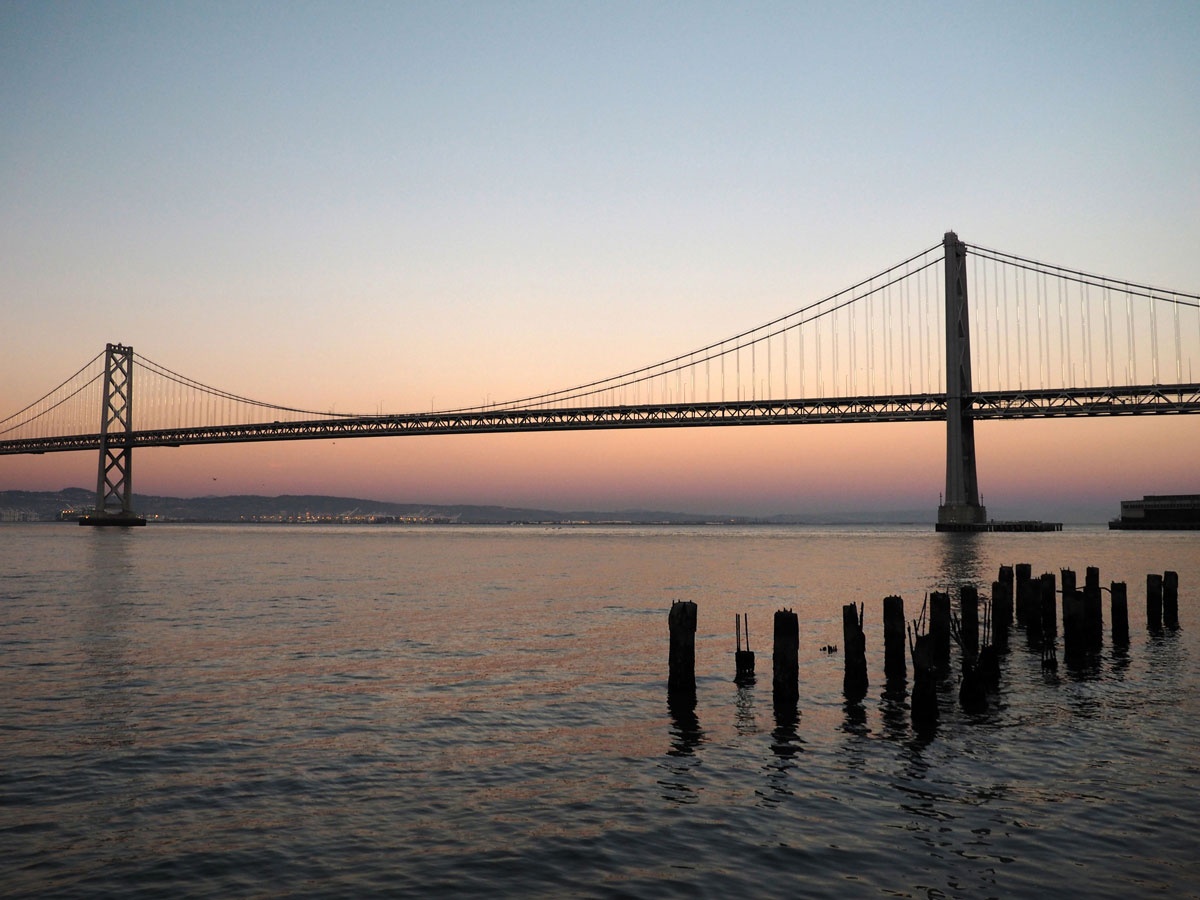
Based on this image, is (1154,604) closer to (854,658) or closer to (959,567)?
(854,658)

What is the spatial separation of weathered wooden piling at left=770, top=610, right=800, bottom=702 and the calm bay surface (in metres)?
0.26

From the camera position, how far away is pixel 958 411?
7169cm

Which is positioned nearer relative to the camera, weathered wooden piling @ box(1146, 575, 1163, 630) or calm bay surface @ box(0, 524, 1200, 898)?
calm bay surface @ box(0, 524, 1200, 898)

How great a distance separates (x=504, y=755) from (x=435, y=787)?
1.18 meters

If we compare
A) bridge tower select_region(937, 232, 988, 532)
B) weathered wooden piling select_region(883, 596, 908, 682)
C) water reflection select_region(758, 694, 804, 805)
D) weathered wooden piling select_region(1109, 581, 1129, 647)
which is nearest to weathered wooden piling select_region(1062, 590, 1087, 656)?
weathered wooden piling select_region(1109, 581, 1129, 647)

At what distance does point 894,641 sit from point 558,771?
19.4 feet

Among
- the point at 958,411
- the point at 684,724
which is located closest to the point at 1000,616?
the point at 684,724

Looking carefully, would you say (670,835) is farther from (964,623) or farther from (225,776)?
(964,623)

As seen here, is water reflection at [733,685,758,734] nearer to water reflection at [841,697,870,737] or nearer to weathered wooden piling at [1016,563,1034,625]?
water reflection at [841,697,870,737]

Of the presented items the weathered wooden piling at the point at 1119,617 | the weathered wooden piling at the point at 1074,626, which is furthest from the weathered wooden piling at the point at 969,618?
the weathered wooden piling at the point at 1119,617

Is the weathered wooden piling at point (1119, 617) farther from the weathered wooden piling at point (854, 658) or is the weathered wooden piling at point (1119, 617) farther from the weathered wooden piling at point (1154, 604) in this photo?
the weathered wooden piling at point (854, 658)

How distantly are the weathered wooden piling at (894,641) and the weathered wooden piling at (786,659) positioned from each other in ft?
6.52

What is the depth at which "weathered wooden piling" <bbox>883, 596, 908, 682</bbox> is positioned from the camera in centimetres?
1241

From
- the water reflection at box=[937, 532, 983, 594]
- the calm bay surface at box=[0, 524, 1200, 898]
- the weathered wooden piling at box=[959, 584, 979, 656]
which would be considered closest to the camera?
the calm bay surface at box=[0, 524, 1200, 898]
